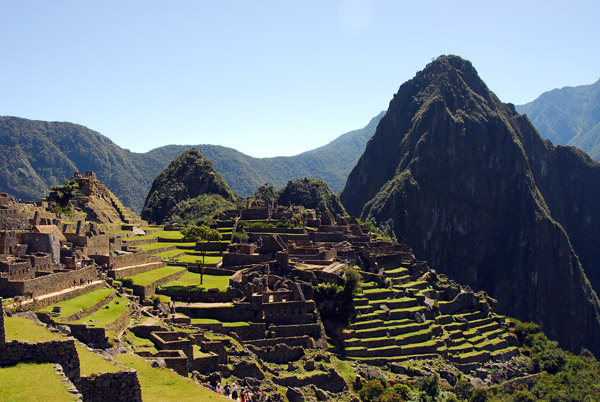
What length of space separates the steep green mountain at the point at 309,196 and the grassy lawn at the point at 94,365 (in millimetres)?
103466

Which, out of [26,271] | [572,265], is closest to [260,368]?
[26,271]

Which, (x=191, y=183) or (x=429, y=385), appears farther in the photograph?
(x=191, y=183)

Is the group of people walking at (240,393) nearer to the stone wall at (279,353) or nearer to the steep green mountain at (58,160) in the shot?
the stone wall at (279,353)

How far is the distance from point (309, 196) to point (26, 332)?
110488mm

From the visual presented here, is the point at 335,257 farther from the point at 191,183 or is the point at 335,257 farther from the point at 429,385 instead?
the point at 191,183

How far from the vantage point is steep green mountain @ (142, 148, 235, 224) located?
11006 cm

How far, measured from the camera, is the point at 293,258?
50688mm

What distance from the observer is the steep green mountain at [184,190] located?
361ft

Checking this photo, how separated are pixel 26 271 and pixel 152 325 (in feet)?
21.2

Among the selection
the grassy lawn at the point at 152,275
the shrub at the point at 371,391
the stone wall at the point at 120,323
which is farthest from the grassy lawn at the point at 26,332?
the shrub at the point at 371,391

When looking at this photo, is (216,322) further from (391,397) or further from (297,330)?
(391,397)

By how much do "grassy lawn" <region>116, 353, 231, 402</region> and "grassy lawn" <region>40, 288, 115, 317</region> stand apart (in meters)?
8.48

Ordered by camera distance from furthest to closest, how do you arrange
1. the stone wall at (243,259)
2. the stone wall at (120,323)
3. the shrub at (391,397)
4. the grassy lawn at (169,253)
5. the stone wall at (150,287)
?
1. the grassy lawn at (169,253)
2. the stone wall at (243,259)
3. the stone wall at (150,287)
4. the shrub at (391,397)
5. the stone wall at (120,323)

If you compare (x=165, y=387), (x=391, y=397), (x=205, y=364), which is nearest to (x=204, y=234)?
(x=391, y=397)
